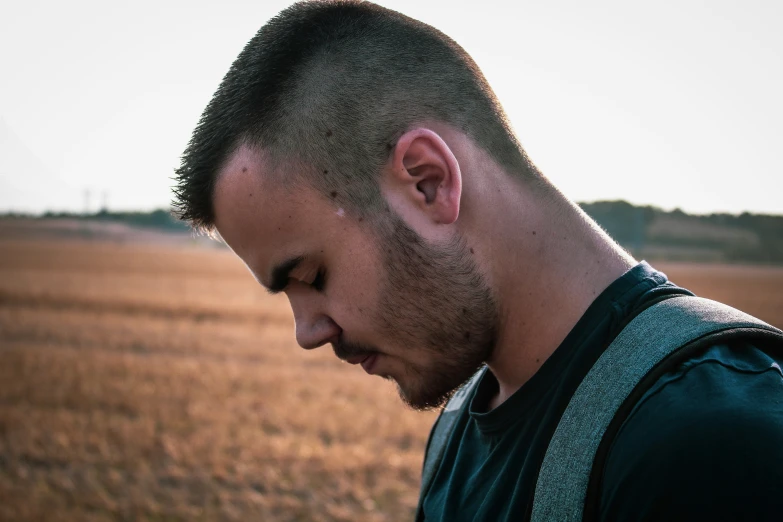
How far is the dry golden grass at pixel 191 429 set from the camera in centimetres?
645

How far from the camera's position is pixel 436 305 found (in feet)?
4.85

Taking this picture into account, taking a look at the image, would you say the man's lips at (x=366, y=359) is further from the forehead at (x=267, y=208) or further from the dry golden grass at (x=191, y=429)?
the dry golden grass at (x=191, y=429)

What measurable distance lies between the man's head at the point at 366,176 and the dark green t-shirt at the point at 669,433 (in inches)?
9.6

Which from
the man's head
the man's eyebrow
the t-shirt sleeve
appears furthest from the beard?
the t-shirt sleeve

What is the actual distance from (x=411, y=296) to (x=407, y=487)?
6.00 metres

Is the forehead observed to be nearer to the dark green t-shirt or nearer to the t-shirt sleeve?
the dark green t-shirt

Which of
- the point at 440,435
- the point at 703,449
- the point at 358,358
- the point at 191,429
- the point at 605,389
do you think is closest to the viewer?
the point at 703,449

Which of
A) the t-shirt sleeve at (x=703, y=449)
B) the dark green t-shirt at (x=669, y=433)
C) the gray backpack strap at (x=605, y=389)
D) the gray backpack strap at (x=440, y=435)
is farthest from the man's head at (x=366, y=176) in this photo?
the t-shirt sleeve at (x=703, y=449)

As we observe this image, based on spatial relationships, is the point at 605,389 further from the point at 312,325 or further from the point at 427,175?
the point at 312,325

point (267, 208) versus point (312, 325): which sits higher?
point (267, 208)

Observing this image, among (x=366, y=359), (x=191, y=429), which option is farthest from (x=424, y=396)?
(x=191, y=429)

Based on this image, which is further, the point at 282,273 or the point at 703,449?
the point at 282,273

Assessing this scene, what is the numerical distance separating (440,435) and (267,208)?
2.55ft

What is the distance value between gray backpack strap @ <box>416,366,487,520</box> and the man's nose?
37 centimetres
